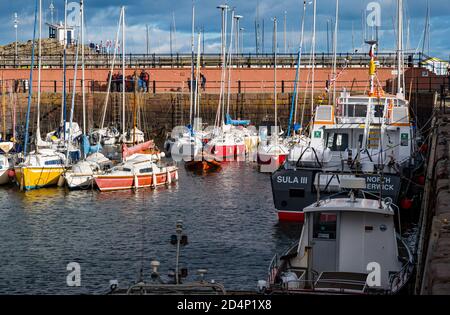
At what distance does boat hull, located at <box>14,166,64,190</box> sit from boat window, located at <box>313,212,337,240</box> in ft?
73.6

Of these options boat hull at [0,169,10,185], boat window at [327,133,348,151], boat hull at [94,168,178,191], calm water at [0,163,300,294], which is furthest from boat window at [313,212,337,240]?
boat hull at [0,169,10,185]

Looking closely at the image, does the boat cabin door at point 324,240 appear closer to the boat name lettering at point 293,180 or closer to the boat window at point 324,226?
the boat window at point 324,226

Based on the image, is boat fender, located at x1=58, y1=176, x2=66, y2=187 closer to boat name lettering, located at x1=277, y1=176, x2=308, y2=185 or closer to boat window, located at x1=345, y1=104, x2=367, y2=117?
boat window, located at x1=345, y1=104, x2=367, y2=117

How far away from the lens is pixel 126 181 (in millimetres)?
38688

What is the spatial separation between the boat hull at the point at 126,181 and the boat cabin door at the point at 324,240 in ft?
67.8

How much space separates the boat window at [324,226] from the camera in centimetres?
1877

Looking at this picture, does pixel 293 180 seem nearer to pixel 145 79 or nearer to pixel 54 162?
pixel 54 162

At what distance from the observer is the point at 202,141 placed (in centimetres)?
5297

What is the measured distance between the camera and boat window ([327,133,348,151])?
3189cm

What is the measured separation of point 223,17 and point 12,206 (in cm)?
2983

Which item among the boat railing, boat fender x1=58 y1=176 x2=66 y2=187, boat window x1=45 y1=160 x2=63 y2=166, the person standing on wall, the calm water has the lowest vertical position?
the calm water

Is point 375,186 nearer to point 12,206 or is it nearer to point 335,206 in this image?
point 335,206
